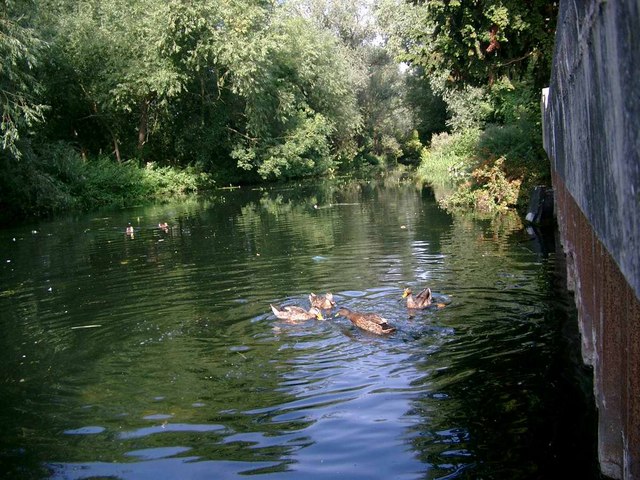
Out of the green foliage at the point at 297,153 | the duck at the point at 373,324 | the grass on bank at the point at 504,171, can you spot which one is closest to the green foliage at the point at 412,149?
→ the green foliage at the point at 297,153

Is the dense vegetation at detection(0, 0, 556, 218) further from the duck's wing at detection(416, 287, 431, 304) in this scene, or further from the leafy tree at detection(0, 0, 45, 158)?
the duck's wing at detection(416, 287, 431, 304)

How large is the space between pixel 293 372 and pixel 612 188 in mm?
5572

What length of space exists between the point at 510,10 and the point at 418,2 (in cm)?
346

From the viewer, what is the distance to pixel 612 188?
3533 millimetres

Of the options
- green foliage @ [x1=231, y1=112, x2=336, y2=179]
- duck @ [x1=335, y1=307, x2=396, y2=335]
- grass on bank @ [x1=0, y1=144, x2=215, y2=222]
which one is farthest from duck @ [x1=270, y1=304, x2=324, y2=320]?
green foliage @ [x1=231, y1=112, x2=336, y2=179]

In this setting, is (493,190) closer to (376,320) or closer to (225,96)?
(376,320)

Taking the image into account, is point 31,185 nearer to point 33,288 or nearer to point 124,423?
point 33,288

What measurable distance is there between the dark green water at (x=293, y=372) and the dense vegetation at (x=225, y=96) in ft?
21.6

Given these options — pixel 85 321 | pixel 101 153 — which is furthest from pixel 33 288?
pixel 101 153

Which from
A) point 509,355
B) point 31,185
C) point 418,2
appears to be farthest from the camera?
point 31,185

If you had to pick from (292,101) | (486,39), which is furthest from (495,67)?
(292,101)

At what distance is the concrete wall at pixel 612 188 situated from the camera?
2868mm

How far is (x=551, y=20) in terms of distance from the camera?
60.9ft

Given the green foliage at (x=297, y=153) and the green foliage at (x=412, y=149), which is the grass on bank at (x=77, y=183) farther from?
the green foliage at (x=412, y=149)
